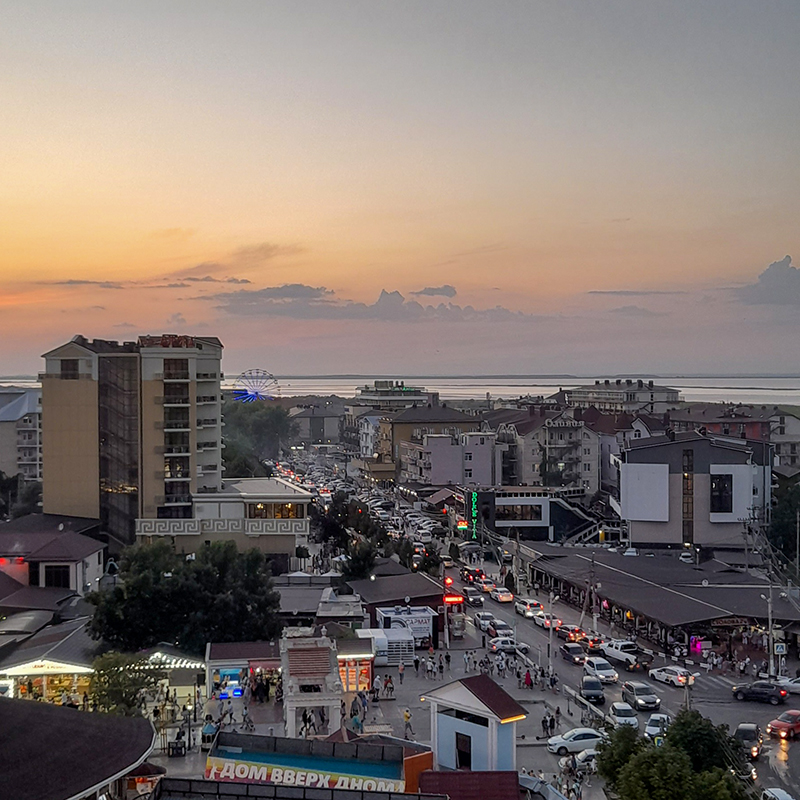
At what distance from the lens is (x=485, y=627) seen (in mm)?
22531

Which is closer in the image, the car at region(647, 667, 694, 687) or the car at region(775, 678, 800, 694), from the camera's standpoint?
the car at region(775, 678, 800, 694)

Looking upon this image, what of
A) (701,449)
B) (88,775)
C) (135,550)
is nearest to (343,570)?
(135,550)

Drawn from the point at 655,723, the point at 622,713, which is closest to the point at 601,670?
the point at 622,713

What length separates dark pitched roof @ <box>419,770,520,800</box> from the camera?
30.6 feet

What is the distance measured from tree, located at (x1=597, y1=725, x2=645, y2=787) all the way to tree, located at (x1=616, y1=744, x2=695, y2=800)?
0.70 m

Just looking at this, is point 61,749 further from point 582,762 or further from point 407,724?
point 407,724

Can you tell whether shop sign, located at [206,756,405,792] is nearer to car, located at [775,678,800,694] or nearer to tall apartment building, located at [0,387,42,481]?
car, located at [775,678,800,694]

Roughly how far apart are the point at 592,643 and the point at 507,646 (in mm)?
1869

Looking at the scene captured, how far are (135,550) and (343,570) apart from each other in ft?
20.4

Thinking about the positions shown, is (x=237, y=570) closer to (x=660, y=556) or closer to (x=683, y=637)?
Answer: (x=683, y=637)

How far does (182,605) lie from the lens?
63.9ft

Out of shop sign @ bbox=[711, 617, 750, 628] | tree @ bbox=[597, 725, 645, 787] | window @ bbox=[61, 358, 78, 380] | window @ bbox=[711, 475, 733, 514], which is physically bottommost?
shop sign @ bbox=[711, 617, 750, 628]

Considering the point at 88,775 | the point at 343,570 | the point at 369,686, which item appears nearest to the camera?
the point at 88,775

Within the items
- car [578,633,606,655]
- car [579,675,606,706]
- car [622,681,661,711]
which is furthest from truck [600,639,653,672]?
car [579,675,606,706]
